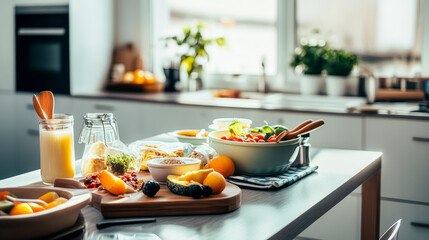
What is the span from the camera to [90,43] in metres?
4.25

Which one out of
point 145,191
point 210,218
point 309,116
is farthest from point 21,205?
point 309,116

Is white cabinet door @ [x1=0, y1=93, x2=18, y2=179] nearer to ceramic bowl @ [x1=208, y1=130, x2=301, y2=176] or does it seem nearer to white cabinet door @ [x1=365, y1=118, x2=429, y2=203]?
white cabinet door @ [x1=365, y1=118, x2=429, y2=203]

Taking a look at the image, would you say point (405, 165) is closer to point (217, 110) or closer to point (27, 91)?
point (217, 110)

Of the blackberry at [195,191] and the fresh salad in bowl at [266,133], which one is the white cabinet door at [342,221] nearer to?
the fresh salad in bowl at [266,133]

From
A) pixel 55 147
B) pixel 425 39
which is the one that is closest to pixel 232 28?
pixel 425 39

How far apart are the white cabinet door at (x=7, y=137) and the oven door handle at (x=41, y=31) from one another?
0.51 metres

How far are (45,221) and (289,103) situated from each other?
2.58m

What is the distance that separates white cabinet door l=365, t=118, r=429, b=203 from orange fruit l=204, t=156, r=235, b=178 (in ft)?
5.20

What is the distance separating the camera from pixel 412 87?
11.3ft

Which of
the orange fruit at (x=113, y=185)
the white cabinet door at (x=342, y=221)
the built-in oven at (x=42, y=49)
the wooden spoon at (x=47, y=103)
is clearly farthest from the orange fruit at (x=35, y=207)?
the built-in oven at (x=42, y=49)

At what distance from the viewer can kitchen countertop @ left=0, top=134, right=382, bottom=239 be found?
123 centimetres

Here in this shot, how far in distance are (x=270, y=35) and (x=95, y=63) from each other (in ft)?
4.64

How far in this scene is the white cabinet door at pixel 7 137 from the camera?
4.34 meters

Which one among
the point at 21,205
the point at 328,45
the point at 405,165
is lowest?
the point at 405,165
